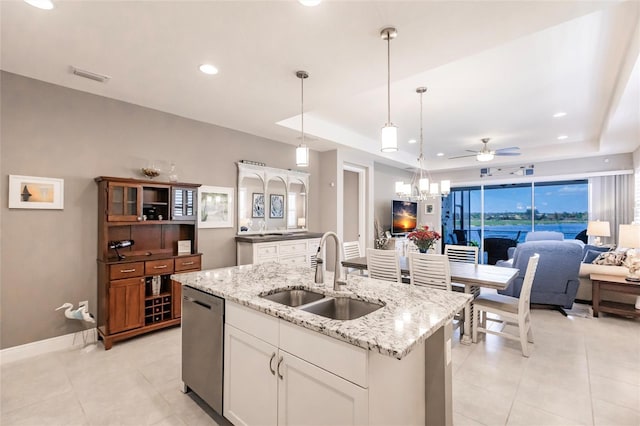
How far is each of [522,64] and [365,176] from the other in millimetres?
3998

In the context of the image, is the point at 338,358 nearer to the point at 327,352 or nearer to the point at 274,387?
the point at 327,352

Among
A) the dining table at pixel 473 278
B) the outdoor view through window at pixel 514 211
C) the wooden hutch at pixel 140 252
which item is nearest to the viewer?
the dining table at pixel 473 278

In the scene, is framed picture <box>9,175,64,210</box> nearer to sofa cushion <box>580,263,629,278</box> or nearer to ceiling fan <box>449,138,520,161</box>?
ceiling fan <box>449,138,520,161</box>

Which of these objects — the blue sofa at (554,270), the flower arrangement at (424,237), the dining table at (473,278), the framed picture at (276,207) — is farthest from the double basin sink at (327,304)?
the blue sofa at (554,270)

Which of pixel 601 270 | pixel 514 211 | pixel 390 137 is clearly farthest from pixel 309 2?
pixel 514 211

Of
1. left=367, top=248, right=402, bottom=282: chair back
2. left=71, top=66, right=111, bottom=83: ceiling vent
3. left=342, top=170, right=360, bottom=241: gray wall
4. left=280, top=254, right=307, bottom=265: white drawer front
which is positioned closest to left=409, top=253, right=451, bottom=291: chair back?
left=367, top=248, right=402, bottom=282: chair back

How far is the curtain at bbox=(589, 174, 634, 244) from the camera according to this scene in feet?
20.1

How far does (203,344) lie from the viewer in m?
2.07

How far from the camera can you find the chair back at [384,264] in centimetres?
339

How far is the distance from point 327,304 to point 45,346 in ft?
10.5

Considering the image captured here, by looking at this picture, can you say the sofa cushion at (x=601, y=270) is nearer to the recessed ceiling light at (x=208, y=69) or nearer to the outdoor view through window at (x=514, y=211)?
the outdoor view through window at (x=514, y=211)

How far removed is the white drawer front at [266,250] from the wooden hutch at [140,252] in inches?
34.8

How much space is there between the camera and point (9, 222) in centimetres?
287

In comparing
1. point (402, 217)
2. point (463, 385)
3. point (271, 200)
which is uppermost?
point (271, 200)
